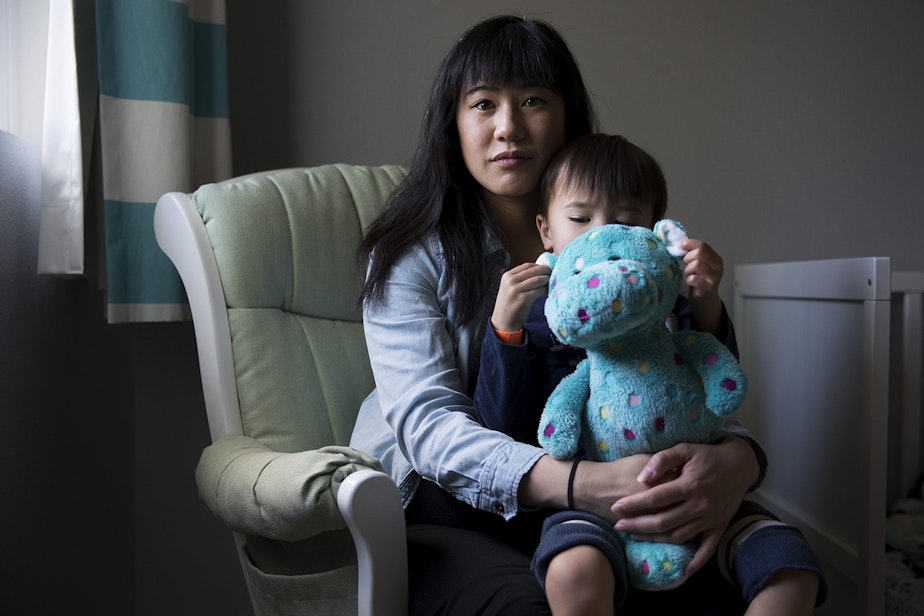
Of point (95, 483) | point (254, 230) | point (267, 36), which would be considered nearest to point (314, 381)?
point (254, 230)

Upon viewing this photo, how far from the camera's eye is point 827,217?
6.68ft

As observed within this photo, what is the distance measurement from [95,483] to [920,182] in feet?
6.62

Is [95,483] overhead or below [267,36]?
below

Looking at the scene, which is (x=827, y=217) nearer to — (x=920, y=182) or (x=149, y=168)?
(x=920, y=182)

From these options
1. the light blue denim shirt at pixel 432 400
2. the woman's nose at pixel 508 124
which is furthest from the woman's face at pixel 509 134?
the light blue denim shirt at pixel 432 400

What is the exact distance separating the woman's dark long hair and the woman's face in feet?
0.06

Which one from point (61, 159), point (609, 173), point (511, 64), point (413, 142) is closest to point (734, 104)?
point (413, 142)

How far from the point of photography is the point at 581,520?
896 mm

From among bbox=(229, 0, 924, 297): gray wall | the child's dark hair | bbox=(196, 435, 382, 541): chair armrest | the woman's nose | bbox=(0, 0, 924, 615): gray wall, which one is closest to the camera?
bbox=(196, 435, 382, 541): chair armrest

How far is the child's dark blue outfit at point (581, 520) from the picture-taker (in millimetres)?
870

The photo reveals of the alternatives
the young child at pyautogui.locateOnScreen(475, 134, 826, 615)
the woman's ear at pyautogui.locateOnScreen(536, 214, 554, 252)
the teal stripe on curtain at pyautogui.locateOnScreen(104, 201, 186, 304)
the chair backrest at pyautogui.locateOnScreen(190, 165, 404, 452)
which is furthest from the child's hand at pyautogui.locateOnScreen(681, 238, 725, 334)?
the teal stripe on curtain at pyautogui.locateOnScreen(104, 201, 186, 304)

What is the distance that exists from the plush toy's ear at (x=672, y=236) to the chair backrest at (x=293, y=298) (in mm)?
606

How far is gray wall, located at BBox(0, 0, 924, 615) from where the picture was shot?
165cm

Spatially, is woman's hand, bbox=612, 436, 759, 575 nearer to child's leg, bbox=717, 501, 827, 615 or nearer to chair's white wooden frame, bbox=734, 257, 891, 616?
child's leg, bbox=717, 501, 827, 615
